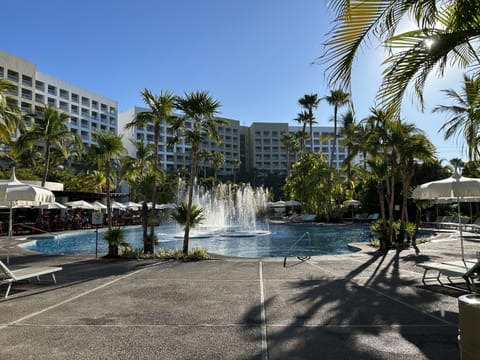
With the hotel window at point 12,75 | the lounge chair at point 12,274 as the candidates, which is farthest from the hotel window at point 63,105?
the lounge chair at point 12,274

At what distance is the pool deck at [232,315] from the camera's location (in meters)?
4.01

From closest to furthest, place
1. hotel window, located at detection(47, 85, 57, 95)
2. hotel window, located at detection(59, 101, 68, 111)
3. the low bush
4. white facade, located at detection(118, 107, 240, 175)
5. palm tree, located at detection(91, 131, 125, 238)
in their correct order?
the low bush → palm tree, located at detection(91, 131, 125, 238) → hotel window, located at detection(47, 85, 57, 95) → hotel window, located at detection(59, 101, 68, 111) → white facade, located at detection(118, 107, 240, 175)

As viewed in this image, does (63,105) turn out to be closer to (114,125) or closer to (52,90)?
(52,90)

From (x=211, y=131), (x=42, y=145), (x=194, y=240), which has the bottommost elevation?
(x=194, y=240)

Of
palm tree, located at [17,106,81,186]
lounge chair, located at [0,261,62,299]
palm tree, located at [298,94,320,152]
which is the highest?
palm tree, located at [298,94,320,152]

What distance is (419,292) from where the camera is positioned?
22.0 feet

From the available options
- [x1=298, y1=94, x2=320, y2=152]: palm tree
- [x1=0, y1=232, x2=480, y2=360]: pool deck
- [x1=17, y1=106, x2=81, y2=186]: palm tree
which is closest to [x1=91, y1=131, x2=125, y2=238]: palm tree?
[x1=0, y1=232, x2=480, y2=360]: pool deck

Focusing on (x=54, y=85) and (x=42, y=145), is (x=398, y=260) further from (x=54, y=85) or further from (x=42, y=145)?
(x=54, y=85)

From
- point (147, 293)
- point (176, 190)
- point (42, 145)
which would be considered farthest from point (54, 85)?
point (147, 293)

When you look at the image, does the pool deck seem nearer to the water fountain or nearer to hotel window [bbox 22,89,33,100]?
the water fountain

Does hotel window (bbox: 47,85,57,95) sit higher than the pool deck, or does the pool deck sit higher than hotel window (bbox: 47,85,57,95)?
hotel window (bbox: 47,85,57,95)

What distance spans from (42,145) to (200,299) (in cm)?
7127

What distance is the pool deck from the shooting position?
4008mm

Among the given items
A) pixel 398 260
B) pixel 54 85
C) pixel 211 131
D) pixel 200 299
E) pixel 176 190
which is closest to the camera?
pixel 200 299
